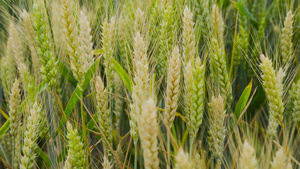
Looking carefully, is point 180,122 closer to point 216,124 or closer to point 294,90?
point 216,124

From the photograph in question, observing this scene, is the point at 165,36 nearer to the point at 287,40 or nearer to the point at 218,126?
the point at 218,126

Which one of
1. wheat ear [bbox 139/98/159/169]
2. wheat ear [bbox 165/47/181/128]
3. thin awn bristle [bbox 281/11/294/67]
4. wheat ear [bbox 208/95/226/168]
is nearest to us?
wheat ear [bbox 139/98/159/169]

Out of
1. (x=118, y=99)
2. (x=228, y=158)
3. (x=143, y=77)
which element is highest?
(x=143, y=77)

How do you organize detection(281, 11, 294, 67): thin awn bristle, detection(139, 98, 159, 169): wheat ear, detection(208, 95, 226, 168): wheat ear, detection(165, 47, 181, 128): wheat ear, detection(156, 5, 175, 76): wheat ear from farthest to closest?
detection(281, 11, 294, 67): thin awn bristle → detection(156, 5, 175, 76): wheat ear → detection(208, 95, 226, 168): wheat ear → detection(165, 47, 181, 128): wheat ear → detection(139, 98, 159, 169): wheat ear

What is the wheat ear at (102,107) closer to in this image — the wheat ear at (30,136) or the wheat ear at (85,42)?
the wheat ear at (85,42)

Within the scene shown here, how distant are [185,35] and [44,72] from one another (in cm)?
44

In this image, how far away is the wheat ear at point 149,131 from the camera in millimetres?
595

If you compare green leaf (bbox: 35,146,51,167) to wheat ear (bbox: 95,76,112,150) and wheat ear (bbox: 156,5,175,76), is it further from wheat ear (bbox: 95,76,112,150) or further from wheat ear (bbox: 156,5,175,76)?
wheat ear (bbox: 156,5,175,76)

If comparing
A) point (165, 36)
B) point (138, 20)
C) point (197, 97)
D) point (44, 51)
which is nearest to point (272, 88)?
point (197, 97)

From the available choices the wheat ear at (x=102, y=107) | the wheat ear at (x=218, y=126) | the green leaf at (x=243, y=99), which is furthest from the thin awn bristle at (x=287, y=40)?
the wheat ear at (x=102, y=107)

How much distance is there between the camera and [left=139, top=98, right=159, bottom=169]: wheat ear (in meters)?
0.59

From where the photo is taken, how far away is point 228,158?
3.57ft

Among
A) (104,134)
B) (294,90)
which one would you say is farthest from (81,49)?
(294,90)

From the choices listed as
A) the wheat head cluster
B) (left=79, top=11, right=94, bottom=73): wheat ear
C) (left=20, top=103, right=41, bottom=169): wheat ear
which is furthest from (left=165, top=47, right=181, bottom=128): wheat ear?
(left=20, top=103, right=41, bottom=169): wheat ear
